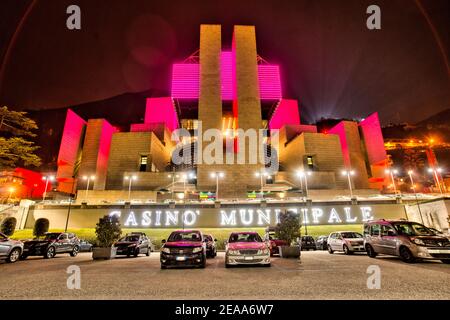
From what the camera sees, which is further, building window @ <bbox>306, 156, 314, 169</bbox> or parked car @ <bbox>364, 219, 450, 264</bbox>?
building window @ <bbox>306, 156, 314, 169</bbox>

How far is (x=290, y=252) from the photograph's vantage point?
45.6 feet

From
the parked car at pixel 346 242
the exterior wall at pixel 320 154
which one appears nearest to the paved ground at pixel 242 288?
the parked car at pixel 346 242

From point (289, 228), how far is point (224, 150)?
41.1 metres

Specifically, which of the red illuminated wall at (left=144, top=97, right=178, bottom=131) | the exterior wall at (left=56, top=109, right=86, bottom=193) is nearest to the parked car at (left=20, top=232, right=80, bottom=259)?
the exterior wall at (left=56, top=109, right=86, bottom=193)

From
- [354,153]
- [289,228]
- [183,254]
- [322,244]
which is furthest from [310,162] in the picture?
[183,254]

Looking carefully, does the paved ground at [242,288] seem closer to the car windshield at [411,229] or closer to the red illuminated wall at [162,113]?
the car windshield at [411,229]

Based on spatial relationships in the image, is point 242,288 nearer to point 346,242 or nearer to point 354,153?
point 346,242

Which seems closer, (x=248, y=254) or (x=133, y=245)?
(x=248, y=254)

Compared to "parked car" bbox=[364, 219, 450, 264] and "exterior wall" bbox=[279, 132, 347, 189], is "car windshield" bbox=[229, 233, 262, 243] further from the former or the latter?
"exterior wall" bbox=[279, 132, 347, 189]

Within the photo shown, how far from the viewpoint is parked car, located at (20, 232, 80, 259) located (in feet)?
47.6

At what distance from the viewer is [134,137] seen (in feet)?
174

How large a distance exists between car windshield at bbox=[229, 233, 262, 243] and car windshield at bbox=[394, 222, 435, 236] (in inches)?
258

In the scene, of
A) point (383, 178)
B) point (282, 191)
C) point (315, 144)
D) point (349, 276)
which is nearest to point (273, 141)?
point (315, 144)
